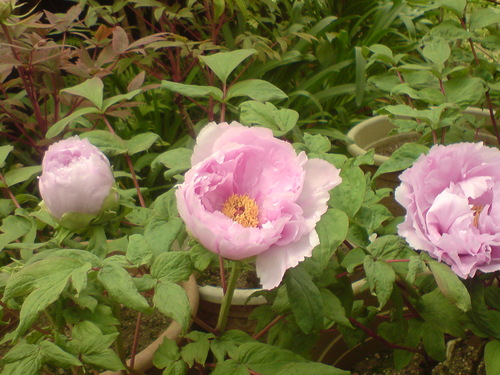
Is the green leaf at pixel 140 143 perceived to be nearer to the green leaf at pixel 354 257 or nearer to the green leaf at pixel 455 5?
the green leaf at pixel 354 257

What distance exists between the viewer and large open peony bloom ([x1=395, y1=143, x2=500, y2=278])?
1.57ft

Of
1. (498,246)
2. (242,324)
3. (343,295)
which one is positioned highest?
(498,246)

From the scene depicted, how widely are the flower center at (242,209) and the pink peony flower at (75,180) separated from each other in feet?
0.45

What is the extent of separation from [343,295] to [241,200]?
0.63 feet

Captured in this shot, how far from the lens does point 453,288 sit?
1.53ft

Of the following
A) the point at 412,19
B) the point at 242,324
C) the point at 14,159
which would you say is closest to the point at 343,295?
the point at 242,324

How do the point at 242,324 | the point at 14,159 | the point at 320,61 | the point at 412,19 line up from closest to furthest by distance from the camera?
the point at 242,324 < the point at 14,159 < the point at 320,61 < the point at 412,19

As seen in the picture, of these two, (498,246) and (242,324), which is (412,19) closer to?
(242,324)

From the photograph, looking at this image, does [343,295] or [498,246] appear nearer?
[498,246]

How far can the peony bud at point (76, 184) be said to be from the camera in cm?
54

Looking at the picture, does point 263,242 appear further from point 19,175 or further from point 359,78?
point 359,78

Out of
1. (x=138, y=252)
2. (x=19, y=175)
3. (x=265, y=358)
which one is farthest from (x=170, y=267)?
(x=19, y=175)

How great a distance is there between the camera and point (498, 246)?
49cm

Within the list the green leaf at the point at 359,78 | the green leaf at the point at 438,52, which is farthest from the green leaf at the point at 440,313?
the green leaf at the point at 359,78
